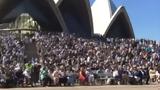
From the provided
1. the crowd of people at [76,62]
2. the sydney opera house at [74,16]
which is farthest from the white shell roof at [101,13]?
the crowd of people at [76,62]

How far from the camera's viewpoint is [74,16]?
77375 mm

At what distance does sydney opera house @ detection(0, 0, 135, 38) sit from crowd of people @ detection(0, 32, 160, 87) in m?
13.9

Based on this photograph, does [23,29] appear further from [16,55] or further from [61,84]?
[61,84]

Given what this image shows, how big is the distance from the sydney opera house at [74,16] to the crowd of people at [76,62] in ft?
45.6

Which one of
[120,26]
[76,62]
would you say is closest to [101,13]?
[120,26]

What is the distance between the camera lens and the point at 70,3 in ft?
249

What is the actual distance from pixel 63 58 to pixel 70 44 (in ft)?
17.2

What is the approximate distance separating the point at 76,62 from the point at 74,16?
33.5 m

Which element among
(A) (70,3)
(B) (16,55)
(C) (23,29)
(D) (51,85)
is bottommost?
(D) (51,85)

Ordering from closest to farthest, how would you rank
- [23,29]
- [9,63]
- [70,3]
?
[9,63]
[23,29]
[70,3]

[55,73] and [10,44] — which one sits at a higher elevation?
[10,44]

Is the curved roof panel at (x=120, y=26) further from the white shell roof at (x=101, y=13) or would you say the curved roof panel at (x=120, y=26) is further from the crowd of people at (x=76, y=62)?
the crowd of people at (x=76, y=62)

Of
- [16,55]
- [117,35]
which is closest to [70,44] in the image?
[16,55]

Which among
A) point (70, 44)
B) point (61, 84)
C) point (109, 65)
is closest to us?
point (61, 84)
